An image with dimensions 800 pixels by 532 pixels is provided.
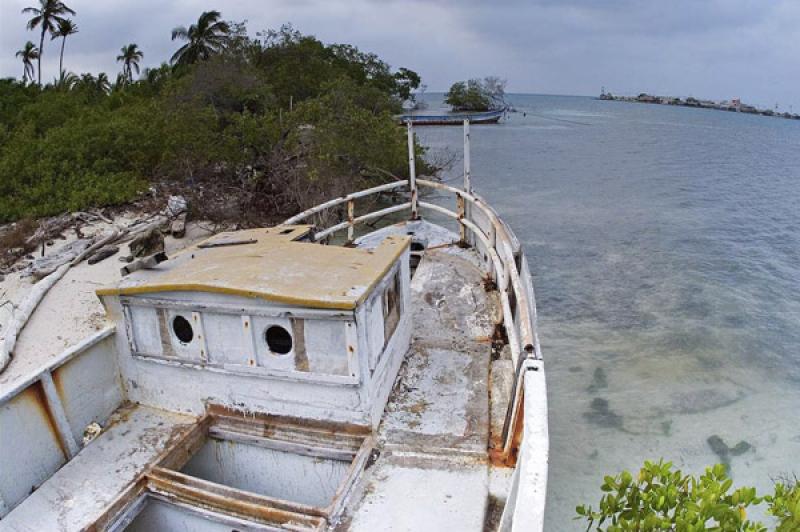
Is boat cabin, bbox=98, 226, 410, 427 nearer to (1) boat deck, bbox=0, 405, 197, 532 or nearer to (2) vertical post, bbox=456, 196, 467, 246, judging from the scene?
(1) boat deck, bbox=0, 405, 197, 532

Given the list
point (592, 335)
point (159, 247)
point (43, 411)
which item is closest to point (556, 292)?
point (592, 335)

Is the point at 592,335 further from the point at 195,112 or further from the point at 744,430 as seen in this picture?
the point at 195,112

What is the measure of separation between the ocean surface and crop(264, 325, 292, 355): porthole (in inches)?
207

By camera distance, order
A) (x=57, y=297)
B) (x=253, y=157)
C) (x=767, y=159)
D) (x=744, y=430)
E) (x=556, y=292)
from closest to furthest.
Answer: (x=744, y=430)
(x=57, y=297)
(x=556, y=292)
(x=253, y=157)
(x=767, y=159)

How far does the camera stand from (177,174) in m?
18.2

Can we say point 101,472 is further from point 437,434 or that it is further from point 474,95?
point 474,95

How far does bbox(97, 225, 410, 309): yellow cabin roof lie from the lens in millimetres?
3750

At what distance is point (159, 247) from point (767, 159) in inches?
2137

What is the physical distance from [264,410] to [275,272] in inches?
42.9

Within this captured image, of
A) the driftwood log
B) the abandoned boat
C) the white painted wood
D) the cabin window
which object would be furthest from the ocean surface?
the driftwood log

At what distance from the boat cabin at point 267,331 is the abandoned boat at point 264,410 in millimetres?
16

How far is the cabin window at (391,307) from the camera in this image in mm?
4344

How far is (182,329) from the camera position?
168 inches

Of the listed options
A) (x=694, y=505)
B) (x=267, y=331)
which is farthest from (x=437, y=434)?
(x=694, y=505)
